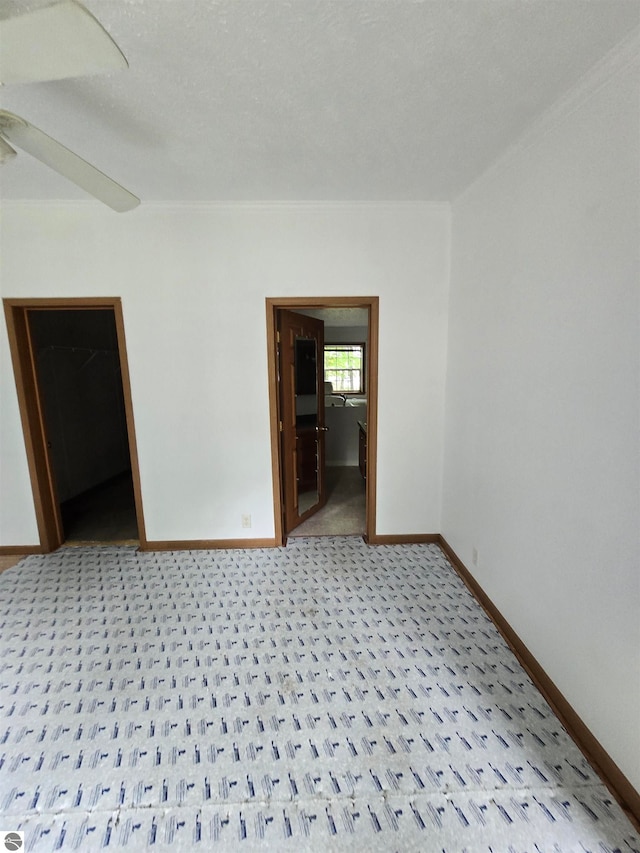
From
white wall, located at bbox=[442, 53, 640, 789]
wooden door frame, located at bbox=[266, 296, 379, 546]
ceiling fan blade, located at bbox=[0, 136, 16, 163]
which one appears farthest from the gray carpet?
ceiling fan blade, located at bbox=[0, 136, 16, 163]

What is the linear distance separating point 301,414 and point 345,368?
266cm

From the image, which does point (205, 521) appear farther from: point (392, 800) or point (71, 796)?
point (392, 800)

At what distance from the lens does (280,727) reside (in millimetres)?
1643

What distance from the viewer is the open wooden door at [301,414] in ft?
10.4

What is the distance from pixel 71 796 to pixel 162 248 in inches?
121

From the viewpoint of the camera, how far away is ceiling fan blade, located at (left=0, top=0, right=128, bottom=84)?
83 centimetres

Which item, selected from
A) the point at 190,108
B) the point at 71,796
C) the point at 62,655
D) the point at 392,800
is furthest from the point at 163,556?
the point at 190,108

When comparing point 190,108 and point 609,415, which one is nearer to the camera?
point 609,415

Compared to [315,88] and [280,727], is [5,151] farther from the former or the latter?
[280,727]

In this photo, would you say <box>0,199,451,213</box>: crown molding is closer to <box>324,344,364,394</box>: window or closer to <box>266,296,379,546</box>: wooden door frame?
<box>266,296,379,546</box>: wooden door frame

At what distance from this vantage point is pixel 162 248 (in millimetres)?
2789

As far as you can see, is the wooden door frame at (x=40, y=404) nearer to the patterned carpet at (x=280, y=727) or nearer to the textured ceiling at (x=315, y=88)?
the patterned carpet at (x=280, y=727)

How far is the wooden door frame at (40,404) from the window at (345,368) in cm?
352

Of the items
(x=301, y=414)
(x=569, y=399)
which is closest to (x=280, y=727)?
(x=569, y=399)
